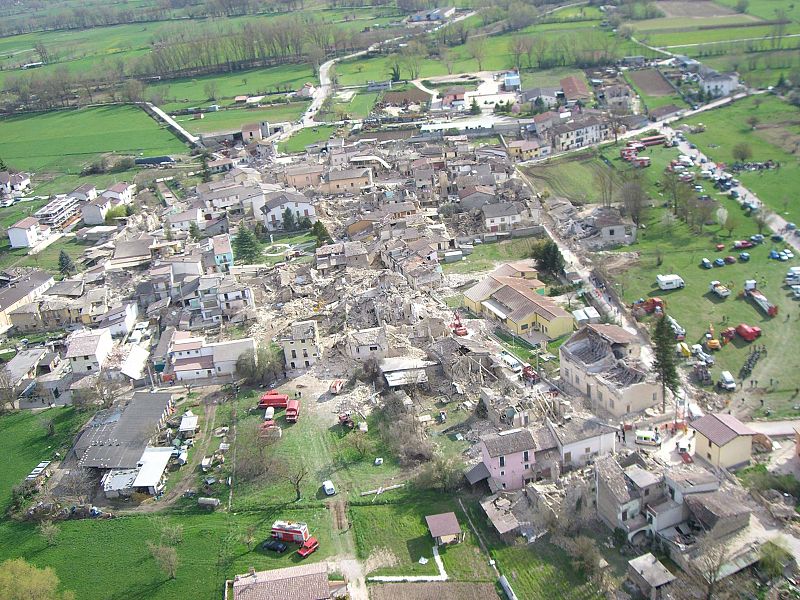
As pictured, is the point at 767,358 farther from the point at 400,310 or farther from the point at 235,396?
the point at 235,396

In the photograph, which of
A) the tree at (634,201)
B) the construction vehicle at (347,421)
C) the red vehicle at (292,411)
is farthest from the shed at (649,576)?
the tree at (634,201)

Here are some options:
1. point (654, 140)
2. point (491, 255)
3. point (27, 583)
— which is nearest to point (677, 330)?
point (491, 255)

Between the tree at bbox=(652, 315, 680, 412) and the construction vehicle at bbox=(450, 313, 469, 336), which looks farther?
the construction vehicle at bbox=(450, 313, 469, 336)

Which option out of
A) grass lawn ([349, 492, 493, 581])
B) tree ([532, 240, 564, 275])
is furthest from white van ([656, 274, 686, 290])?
grass lawn ([349, 492, 493, 581])


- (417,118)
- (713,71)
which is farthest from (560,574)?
(713,71)

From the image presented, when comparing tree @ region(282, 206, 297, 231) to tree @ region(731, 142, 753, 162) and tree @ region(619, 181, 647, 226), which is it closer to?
tree @ region(619, 181, 647, 226)

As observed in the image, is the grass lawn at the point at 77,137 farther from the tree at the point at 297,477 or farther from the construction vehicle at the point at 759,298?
the construction vehicle at the point at 759,298
